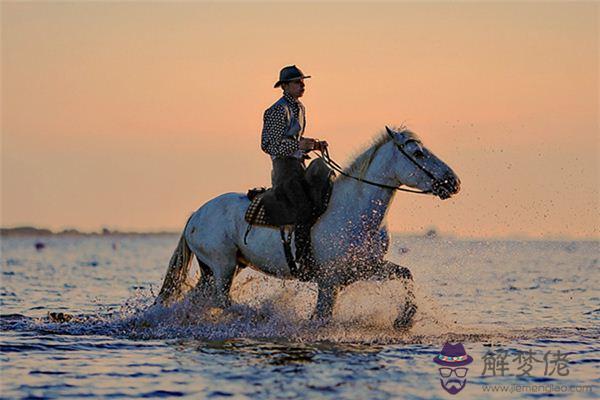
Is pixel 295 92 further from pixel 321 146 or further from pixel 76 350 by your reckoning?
pixel 76 350

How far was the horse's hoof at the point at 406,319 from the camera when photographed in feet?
43.7

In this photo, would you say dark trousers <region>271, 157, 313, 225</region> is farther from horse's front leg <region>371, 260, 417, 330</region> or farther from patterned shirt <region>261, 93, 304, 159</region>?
horse's front leg <region>371, 260, 417, 330</region>

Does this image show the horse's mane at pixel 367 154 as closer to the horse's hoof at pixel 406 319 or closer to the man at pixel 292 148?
the man at pixel 292 148

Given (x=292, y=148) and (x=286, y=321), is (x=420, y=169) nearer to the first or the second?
(x=292, y=148)

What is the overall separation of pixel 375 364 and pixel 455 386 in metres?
1.12

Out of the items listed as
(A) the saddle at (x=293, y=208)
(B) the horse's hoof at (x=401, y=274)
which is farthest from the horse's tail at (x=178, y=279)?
(B) the horse's hoof at (x=401, y=274)

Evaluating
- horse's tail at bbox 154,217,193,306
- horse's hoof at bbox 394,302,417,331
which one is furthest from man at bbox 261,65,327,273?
horse's tail at bbox 154,217,193,306

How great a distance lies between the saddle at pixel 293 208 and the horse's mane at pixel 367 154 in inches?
11.8

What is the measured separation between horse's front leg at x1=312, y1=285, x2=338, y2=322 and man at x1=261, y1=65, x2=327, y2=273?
381 mm

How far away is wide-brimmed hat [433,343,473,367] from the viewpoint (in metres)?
11.6

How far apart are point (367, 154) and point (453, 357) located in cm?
277

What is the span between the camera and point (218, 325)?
14.1m

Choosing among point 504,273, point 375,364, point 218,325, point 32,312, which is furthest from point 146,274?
point 375,364

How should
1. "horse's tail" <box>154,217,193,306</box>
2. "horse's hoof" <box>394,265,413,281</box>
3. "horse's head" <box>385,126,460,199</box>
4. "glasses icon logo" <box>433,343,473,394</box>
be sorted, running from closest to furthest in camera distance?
"glasses icon logo" <box>433,343,473,394</box> < "horse's head" <box>385,126,460,199</box> < "horse's hoof" <box>394,265,413,281</box> < "horse's tail" <box>154,217,193,306</box>
